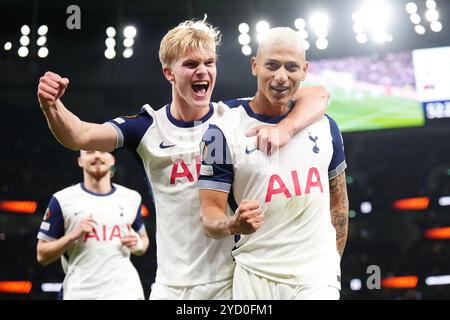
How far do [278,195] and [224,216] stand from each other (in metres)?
0.23

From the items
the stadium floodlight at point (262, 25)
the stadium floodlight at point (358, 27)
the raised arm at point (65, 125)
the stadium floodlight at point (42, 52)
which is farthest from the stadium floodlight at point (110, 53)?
the raised arm at point (65, 125)

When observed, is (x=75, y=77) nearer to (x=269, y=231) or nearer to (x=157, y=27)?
(x=157, y=27)

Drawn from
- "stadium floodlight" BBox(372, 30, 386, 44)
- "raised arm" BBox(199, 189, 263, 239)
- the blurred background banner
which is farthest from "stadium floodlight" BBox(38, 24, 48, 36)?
"raised arm" BBox(199, 189, 263, 239)

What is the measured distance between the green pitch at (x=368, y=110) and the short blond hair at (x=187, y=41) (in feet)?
33.5

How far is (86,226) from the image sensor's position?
5629 millimetres

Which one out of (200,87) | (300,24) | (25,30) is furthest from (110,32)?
(200,87)

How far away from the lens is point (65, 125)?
3.21m

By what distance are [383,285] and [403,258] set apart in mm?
796

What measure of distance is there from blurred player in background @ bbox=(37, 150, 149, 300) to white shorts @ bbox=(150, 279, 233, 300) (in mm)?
2160

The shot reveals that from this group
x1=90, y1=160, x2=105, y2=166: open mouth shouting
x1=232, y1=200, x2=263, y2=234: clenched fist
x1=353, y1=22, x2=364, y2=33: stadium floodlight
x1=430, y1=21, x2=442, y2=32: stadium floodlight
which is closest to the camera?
x1=232, y1=200, x2=263, y2=234: clenched fist

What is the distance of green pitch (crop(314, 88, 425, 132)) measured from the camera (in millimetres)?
13648

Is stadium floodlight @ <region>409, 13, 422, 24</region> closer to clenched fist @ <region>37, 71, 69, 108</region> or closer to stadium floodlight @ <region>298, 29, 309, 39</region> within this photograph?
stadium floodlight @ <region>298, 29, 309, 39</region>

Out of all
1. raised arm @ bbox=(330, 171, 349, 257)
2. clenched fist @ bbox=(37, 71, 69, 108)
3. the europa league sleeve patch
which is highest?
clenched fist @ bbox=(37, 71, 69, 108)

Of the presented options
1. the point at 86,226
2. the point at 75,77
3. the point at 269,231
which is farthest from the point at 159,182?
the point at 75,77
